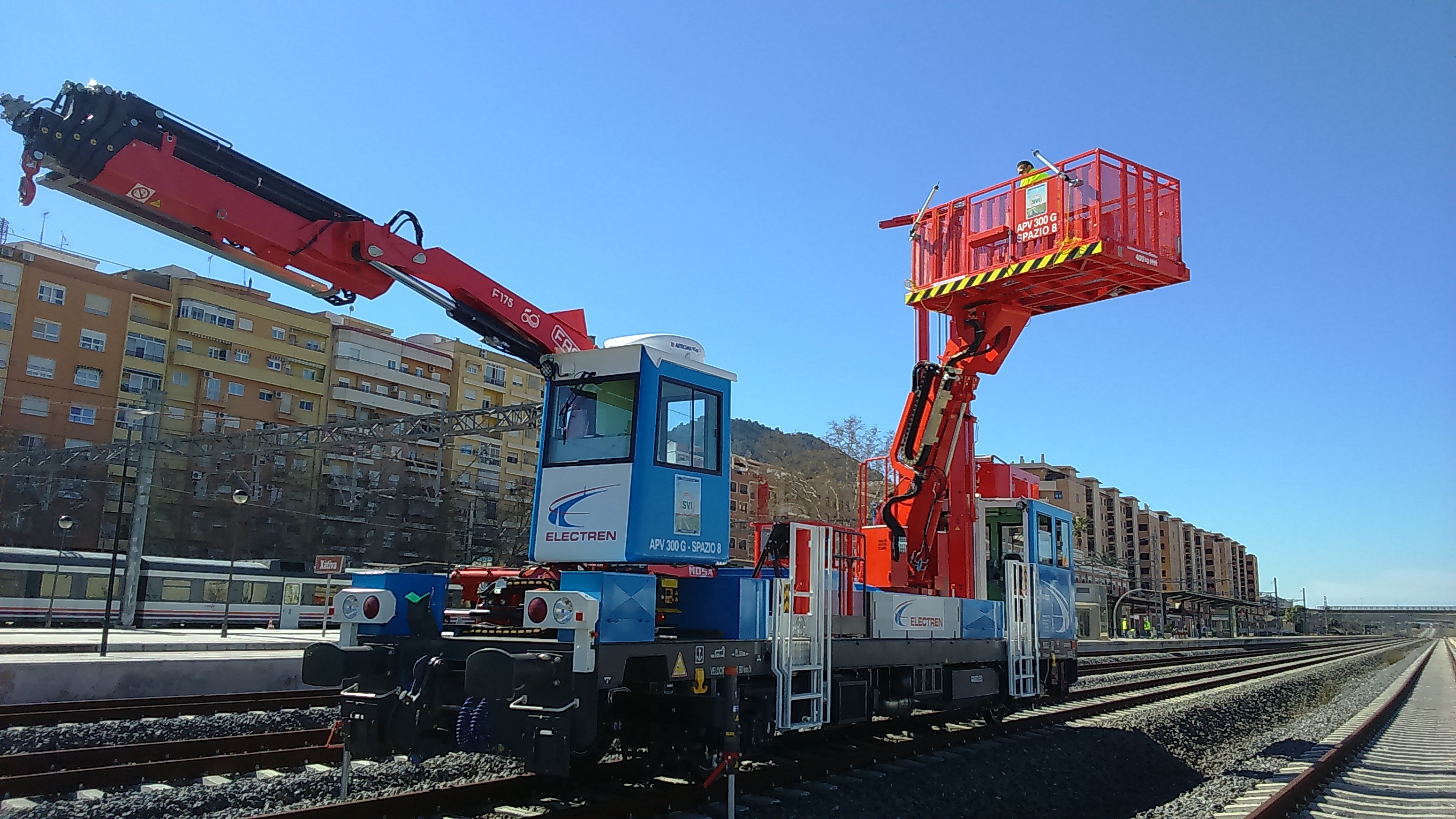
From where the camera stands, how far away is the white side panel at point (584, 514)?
7270 mm

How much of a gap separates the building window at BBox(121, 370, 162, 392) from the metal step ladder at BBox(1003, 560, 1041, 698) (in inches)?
2210

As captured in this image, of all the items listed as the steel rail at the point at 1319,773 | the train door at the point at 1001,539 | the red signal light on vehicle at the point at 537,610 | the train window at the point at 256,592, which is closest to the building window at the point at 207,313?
Result: the train window at the point at 256,592

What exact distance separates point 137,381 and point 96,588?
2861cm

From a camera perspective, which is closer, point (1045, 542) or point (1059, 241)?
point (1059, 241)

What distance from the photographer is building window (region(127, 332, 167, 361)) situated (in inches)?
2162

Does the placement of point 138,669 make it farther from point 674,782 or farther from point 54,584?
point 54,584

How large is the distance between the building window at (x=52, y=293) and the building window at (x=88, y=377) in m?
3.79

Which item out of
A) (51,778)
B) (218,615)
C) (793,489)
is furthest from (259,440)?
(51,778)

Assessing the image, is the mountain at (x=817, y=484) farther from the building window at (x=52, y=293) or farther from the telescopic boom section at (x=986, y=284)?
the building window at (x=52, y=293)

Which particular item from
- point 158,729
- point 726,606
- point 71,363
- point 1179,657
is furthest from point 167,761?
point 71,363

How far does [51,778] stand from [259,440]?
28960mm

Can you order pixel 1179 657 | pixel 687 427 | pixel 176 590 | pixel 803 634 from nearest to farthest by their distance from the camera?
pixel 687 427 → pixel 803 634 → pixel 176 590 → pixel 1179 657

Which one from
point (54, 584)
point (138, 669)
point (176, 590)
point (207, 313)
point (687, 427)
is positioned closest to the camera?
point (687, 427)

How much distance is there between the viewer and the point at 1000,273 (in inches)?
434
